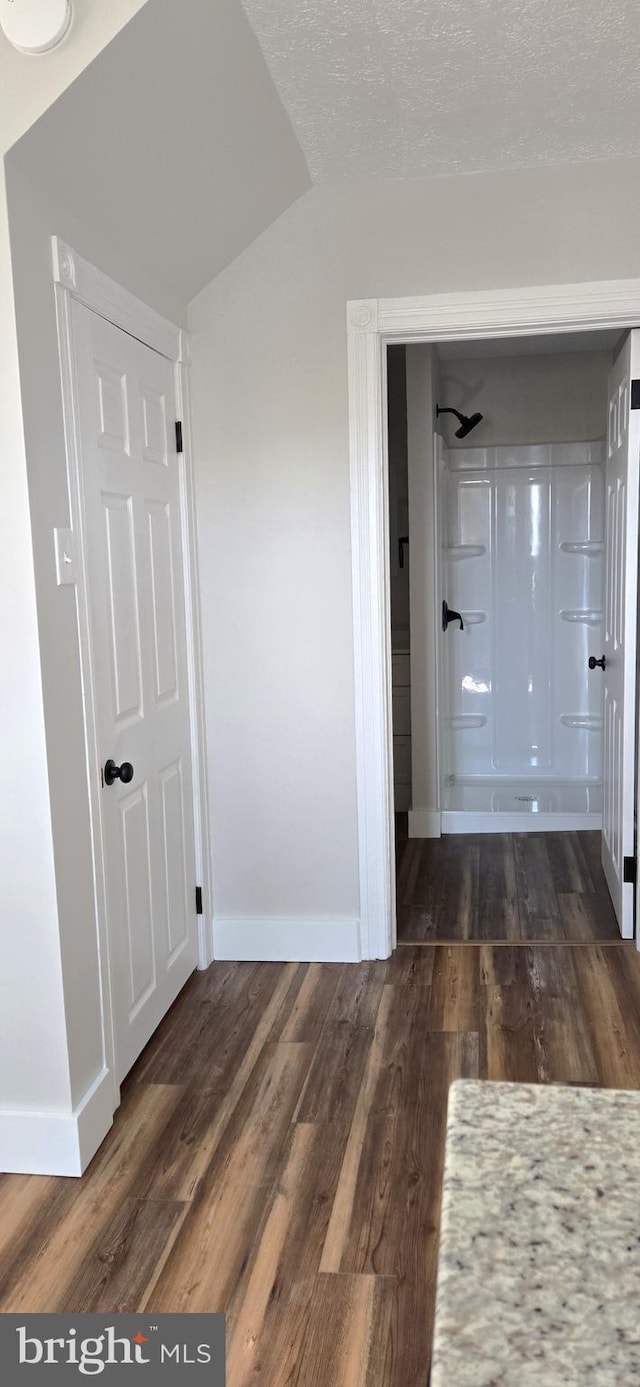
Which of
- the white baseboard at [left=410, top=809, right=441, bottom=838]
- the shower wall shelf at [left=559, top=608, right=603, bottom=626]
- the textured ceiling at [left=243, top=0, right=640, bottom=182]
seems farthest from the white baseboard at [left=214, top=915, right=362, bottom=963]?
the shower wall shelf at [left=559, top=608, right=603, bottom=626]

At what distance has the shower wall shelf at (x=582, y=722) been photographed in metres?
5.57

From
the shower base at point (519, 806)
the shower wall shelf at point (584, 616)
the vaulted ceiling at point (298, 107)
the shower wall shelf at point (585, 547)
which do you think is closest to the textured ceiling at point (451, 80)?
the vaulted ceiling at point (298, 107)

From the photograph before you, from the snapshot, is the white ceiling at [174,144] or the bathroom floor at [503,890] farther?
the bathroom floor at [503,890]

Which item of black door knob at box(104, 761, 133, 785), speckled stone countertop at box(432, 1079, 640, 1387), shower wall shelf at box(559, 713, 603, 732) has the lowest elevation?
shower wall shelf at box(559, 713, 603, 732)

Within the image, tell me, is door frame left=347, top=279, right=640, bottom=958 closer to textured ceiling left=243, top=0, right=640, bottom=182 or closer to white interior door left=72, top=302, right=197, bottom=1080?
textured ceiling left=243, top=0, right=640, bottom=182

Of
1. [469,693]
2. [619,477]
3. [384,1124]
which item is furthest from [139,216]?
[469,693]

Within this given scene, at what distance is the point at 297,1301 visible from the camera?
6.17 ft

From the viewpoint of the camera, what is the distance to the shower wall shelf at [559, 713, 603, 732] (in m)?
5.57

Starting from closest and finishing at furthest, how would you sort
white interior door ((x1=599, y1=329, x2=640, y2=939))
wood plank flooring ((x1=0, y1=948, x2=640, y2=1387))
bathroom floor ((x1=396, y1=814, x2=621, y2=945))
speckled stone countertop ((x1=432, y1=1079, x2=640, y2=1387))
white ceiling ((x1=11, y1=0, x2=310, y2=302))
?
speckled stone countertop ((x1=432, y1=1079, x2=640, y2=1387)), wood plank flooring ((x1=0, y1=948, x2=640, y2=1387)), white ceiling ((x1=11, y1=0, x2=310, y2=302)), white interior door ((x1=599, y1=329, x2=640, y2=939)), bathroom floor ((x1=396, y1=814, x2=621, y2=945))

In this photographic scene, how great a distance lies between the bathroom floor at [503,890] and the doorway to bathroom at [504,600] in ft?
0.26

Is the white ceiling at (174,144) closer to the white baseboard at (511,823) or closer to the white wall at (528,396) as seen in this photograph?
the white wall at (528,396)

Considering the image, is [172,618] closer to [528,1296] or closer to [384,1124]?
[384,1124]

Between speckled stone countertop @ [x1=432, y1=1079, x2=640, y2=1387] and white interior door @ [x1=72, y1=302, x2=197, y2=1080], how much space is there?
70.5 inches

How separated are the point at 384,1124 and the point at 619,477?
94.4 inches
